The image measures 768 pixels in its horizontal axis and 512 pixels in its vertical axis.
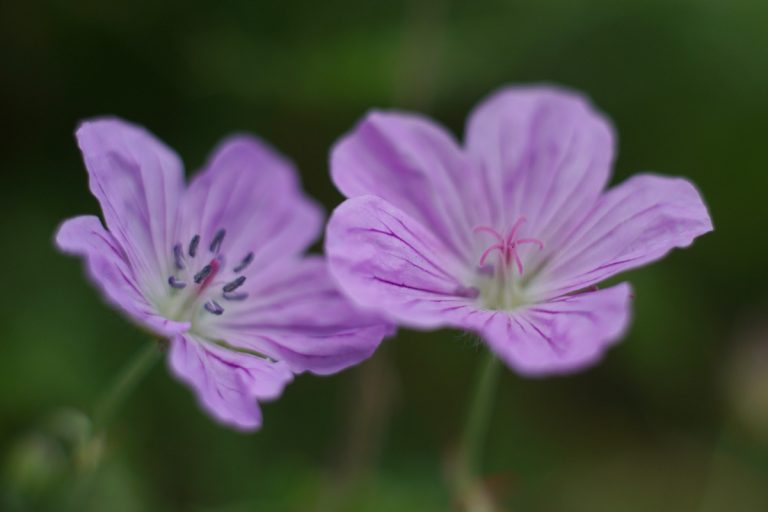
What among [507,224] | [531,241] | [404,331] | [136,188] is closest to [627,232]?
[531,241]

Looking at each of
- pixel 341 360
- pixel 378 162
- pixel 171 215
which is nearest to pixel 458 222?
pixel 378 162

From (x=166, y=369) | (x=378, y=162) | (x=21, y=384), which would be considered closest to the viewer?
(x=378, y=162)

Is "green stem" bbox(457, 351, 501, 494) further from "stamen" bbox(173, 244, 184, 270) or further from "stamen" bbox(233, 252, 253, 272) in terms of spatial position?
"stamen" bbox(173, 244, 184, 270)

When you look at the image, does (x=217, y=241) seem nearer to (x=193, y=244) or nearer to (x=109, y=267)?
(x=193, y=244)

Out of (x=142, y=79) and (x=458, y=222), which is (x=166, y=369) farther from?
(x=458, y=222)

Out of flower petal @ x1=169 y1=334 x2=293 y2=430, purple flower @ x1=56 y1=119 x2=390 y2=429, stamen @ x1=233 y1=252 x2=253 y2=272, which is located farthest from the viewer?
stamen @ x1=233 y1=252 x2=253 y2=272

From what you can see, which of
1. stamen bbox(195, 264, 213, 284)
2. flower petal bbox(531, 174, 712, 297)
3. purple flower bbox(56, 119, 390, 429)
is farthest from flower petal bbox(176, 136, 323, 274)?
flower petal bbox(531, 174, 712, 297)
